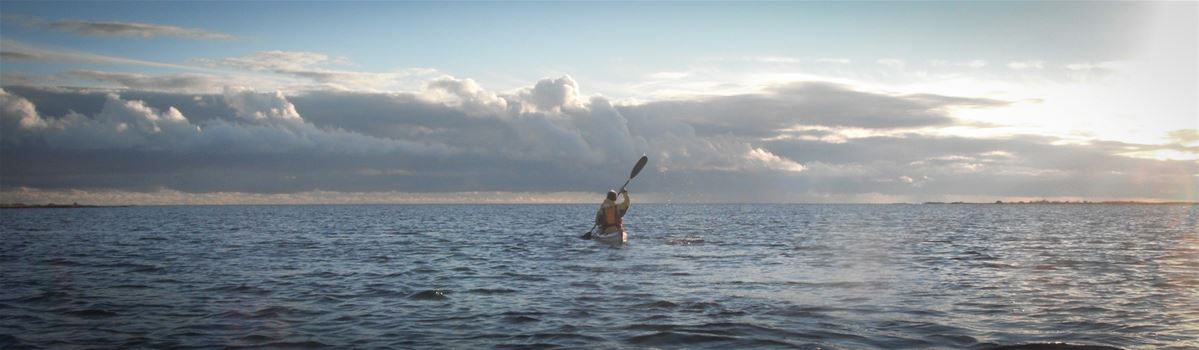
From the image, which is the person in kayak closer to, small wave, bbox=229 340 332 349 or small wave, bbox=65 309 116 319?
small wave, bbox=65 309 116 319

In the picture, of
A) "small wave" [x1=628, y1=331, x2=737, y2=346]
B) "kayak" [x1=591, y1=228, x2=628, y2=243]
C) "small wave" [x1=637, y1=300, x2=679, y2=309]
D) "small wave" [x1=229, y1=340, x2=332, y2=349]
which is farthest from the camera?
"kayak" [x1=591, y1=228, x2=628, y2=243]

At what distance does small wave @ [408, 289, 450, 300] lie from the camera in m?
19.5

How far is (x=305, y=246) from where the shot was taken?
41688 mm

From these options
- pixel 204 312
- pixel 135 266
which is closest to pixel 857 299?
pixel 204 312

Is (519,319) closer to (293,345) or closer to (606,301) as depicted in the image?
(606,301)

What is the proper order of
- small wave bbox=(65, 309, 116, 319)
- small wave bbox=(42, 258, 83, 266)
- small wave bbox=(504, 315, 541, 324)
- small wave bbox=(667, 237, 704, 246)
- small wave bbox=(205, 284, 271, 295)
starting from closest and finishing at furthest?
small wave bbox=(504, 315, 541, 324), small wave bbox=(65, 309, 116, 319), small wave bbox=(205, 284, 271, 295), small wave bbox=(42, 258, 83, 266), small wave bbox=(667, 237, 704, 246)

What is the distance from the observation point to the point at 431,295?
19953 millimetres

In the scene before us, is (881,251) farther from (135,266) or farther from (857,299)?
(135,266)

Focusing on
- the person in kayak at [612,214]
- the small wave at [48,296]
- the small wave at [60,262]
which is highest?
the person in kayak at [612,214]

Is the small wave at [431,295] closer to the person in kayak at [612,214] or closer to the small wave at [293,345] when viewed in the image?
the small wave at [293,345]

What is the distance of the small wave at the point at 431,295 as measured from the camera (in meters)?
19.5

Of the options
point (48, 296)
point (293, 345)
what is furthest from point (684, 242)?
point (293, 345)

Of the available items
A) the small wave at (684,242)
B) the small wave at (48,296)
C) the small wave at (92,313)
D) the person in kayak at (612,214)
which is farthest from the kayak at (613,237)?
the small wave at (92,313)

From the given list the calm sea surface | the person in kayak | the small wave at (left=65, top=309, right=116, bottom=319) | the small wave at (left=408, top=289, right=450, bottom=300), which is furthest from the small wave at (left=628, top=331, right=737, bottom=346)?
the person in kayak
